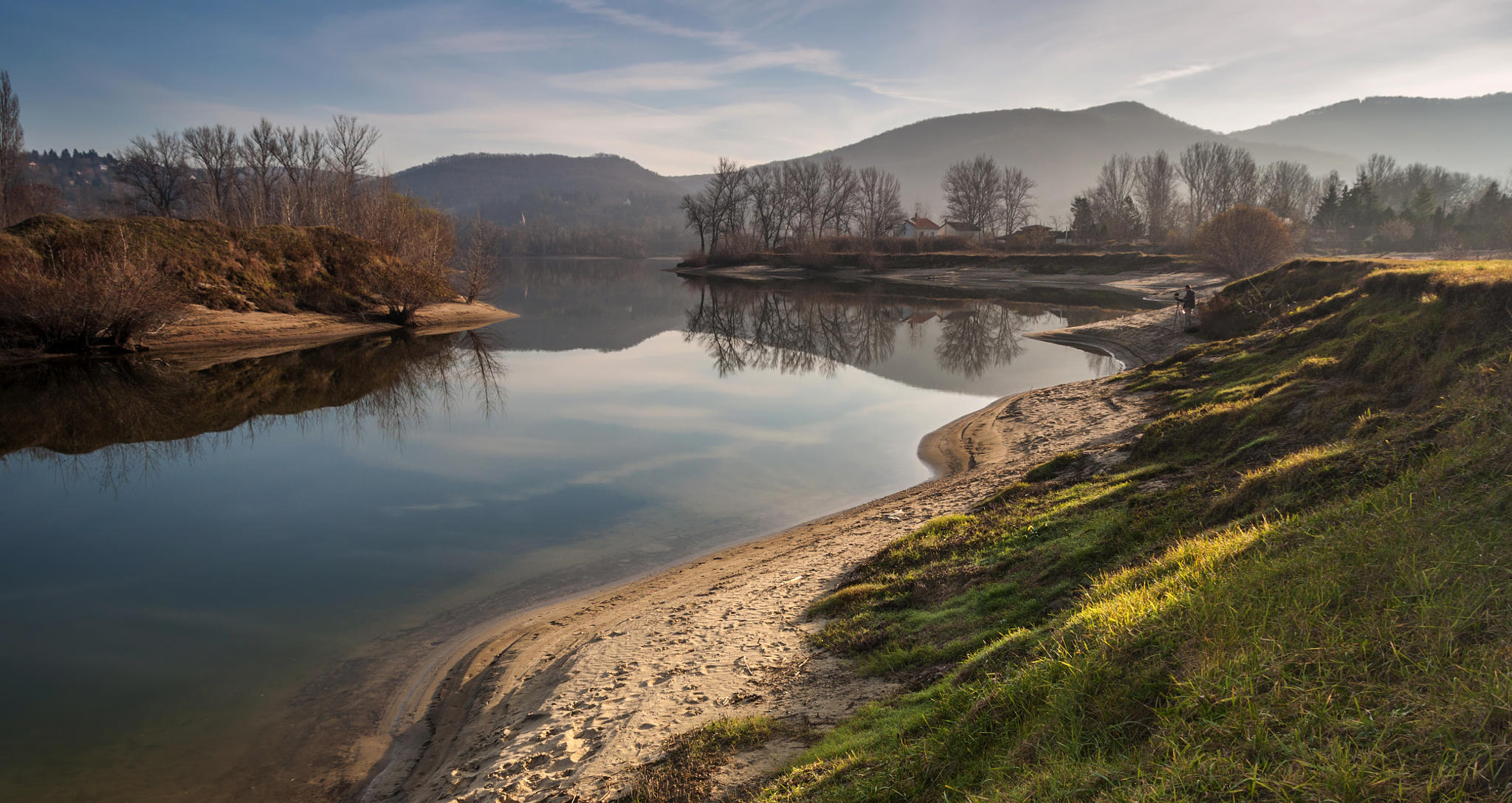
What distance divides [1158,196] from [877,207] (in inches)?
1755

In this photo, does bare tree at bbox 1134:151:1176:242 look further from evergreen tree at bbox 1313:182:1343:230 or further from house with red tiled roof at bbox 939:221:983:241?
house with red tiled roof at bbox 939:221:983:241

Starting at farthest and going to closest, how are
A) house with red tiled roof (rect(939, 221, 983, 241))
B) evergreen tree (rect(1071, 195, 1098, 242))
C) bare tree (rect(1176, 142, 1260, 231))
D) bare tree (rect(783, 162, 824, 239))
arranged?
bare tree (rect(783, 162, 824, 239)) < house with red tiled roof (rect(939, 221, 983, 241)) < bare tree (rect(1176, 142, 1260, 231)) < evergreen tree (rect(1071, 195, 1098, 242))

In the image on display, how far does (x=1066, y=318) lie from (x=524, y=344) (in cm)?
3321

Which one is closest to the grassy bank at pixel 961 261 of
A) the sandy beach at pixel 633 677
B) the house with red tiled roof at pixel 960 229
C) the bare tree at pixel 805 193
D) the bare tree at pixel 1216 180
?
the house with red tiled roof at pixel 960 229

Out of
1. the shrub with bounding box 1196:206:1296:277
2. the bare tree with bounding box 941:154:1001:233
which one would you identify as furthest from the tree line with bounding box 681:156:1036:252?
the shrub with bounding box 1196:206:1296:277

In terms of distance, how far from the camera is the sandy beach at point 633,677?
5984 millimetres

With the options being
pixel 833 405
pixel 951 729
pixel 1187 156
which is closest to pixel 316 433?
pixel 833 405

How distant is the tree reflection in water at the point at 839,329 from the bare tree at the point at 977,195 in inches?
2487

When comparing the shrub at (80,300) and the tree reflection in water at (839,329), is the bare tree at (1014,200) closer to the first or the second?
the tree reflection in water at (839,329)

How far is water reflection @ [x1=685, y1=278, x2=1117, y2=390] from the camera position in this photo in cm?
3228

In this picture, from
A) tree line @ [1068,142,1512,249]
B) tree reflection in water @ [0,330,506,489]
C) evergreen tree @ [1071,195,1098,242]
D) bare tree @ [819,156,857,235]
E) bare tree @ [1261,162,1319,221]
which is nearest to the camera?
tree reflection in water @ [0,330,506,489]

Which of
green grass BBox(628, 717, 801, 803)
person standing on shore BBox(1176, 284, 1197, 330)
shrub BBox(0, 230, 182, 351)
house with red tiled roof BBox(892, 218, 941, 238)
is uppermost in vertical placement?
house with red tiled roof BBox(892, 218, 941, 238)

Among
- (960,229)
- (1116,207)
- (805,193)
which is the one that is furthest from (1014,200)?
(805,193)

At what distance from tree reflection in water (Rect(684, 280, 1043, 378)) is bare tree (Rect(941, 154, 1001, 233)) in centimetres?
6316
